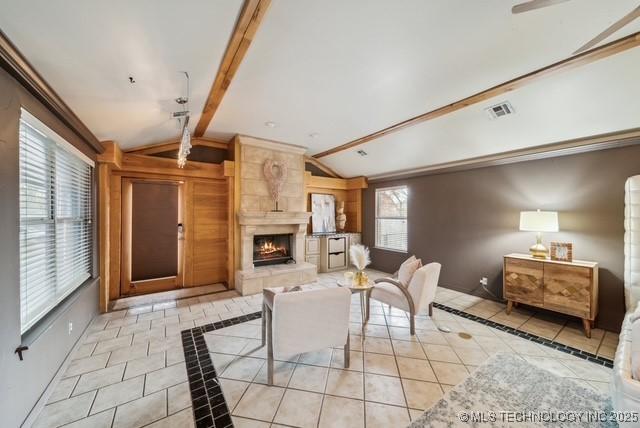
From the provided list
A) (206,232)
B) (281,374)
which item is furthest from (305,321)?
(206,232)

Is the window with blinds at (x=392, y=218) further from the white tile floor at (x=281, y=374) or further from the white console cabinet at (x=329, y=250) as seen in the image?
the white tile floor at (x=281, y=374)

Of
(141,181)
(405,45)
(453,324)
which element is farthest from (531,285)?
(141,181)

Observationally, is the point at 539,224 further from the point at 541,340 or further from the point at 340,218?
the point at 340,218

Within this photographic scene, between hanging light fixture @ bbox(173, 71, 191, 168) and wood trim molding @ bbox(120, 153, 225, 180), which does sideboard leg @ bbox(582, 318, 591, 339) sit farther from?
wood trim molding @ bbox(120, 153, 225, 180)

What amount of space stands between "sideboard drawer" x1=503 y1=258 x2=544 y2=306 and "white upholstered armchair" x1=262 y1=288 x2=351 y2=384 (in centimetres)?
276

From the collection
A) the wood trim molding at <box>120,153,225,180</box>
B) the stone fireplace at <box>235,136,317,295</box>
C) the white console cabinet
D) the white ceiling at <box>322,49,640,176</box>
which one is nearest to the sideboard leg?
the white ceiling at <box>322,49,640,176</box>

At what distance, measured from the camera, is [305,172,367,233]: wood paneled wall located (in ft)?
20.0

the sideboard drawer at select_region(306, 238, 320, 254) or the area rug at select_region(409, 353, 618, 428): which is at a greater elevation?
the sideboard drawer at select_region(306, 238, 320, 254)

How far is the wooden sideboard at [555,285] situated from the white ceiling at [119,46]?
4.30 meters

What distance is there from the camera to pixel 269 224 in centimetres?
468

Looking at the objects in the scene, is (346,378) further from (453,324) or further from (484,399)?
(453,324)

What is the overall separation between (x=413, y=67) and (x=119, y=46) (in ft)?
8.18

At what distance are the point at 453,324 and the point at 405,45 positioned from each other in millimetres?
3275

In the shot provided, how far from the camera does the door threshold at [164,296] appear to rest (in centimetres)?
371
